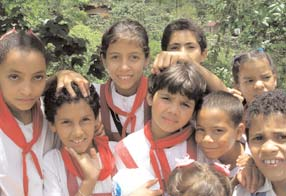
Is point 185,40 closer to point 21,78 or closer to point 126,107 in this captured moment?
point 126,107

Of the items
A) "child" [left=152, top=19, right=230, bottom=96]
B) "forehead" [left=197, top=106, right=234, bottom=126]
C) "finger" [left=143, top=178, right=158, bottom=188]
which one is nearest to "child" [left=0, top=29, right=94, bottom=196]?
"finger" [left=143, top=178, right=158, bottom=188]

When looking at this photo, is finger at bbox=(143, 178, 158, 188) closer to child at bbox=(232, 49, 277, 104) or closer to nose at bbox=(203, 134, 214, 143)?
nose at bbox=(203, 134, 214, 143)

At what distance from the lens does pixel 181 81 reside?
7.22ft

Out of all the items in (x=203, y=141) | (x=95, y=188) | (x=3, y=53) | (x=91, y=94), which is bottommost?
(x=95, y=188)

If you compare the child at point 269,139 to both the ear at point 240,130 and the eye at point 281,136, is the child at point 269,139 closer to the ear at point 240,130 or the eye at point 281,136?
the eye at point 281,136

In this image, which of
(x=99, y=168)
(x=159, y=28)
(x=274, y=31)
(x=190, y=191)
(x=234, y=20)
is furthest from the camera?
(x=159, y=28)

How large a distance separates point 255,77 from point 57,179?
1.43 metres

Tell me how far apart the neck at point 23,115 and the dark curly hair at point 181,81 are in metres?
0.65

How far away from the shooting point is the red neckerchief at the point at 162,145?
7.29 feet

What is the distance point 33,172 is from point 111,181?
390 millimetres

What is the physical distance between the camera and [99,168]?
7.41ft

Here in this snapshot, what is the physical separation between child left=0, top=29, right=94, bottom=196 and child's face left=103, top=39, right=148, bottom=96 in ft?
1.42

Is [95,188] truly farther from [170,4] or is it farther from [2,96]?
[170,4]

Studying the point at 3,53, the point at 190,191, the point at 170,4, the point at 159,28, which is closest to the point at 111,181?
the point at 190,191
